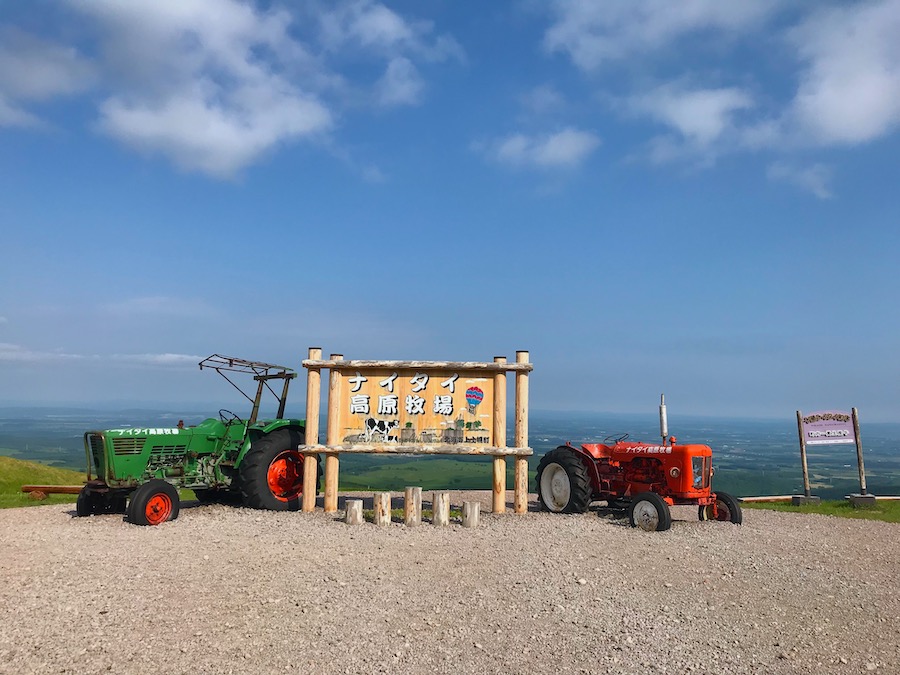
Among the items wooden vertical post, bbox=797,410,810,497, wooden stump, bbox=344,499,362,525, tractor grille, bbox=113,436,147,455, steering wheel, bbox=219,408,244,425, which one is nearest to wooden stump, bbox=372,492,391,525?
wooden stump, bbox=344,499,362,525

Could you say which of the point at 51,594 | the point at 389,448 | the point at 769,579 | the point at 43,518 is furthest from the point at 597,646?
the point at 43,518

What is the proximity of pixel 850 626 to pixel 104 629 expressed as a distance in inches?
256

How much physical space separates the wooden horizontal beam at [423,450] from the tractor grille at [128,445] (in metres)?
2.70

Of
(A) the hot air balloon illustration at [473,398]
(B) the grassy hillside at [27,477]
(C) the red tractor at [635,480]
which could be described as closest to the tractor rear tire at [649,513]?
(C) the red tractor at [635,480]

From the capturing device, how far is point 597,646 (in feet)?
17.2

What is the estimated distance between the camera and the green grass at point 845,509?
42.4 feet

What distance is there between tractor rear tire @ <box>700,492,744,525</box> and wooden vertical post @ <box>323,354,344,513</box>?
6.77m

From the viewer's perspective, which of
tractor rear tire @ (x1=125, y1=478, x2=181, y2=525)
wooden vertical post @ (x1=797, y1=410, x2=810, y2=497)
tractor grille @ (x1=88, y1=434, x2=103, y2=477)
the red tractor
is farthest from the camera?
wooden vertical post @ (x1=797, y1=410, x2=810, y2=497)

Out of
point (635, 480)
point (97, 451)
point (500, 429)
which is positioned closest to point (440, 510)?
point (500, 429)

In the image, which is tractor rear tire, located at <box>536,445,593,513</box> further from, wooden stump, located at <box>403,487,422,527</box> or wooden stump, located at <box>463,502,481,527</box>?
wooden stump, located at <box>403,487,422,527</box>

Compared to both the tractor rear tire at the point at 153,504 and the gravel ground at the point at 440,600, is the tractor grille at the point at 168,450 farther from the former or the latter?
the gravel ground at the point at 440,600

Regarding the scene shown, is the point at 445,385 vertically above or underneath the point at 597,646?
above

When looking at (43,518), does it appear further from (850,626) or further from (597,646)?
(850,626)

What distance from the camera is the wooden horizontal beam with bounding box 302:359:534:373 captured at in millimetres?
12352
